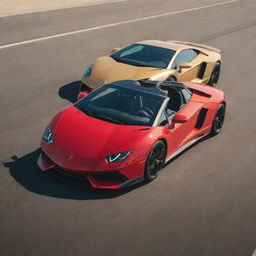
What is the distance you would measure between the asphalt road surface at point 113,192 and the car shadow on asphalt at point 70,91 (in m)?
0.02

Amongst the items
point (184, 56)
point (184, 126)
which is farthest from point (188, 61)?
point (184, 126)

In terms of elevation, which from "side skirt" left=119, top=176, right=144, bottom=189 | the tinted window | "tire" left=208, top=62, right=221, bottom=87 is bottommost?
"tire" left=208, top=62, right=221, bottom=87

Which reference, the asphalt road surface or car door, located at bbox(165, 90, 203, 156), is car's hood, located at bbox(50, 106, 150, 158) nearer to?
the asphalt road surface

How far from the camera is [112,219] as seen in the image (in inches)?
256

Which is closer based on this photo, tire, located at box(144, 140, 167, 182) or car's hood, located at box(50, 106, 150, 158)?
car's hood, located at box(50, 106, 150, 158)

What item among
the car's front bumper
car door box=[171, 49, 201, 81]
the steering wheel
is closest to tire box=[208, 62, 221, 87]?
car door box=[171, 49, 201, 81]

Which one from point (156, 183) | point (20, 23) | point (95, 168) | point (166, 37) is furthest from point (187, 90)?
point (20, 23)

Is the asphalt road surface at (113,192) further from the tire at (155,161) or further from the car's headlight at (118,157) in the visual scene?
the car's headlight at (118,157)

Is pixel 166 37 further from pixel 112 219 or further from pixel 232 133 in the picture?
pixel 112 219

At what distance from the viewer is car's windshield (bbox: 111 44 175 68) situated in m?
11.4

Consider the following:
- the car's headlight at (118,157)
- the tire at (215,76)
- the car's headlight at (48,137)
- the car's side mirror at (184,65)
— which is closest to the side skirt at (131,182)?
the car's headlight at (118,157)

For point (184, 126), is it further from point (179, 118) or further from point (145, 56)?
point (145, 56)

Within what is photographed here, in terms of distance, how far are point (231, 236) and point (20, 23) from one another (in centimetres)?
1481

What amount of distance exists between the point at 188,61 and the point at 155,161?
5.17 meters
